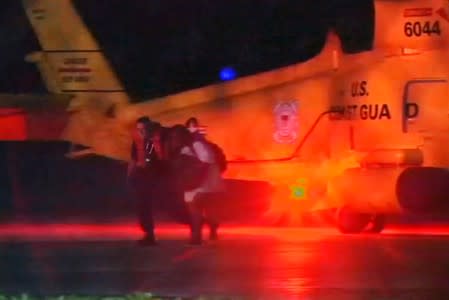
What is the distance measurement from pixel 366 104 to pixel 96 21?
46.3 ft

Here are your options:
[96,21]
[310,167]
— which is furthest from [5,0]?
[310,167]

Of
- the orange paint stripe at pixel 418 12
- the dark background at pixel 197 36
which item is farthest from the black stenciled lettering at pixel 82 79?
the orange paint stripe at pixel 418 12

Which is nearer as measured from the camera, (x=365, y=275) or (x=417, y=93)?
(x=365, y=275)

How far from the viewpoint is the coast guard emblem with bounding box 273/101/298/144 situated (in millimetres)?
22266

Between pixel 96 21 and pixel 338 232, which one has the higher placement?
pixel 96 21

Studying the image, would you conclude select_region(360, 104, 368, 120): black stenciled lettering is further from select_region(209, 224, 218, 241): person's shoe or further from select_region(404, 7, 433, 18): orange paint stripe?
select_region(209, 224, 218, 241): person's shoe

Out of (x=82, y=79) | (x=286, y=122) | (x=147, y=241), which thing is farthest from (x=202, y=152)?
(x=82, y=79)

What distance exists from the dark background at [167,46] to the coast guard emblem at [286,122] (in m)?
7.74

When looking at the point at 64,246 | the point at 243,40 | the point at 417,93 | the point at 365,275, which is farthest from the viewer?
the point at 243,40

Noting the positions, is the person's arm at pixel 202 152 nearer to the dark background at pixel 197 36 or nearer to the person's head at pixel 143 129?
the person's head at pixel 143 129

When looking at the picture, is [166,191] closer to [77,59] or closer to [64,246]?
[64,246]

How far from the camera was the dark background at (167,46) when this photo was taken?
31.3 m

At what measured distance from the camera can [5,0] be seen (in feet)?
98.0

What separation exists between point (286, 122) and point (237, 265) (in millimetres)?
7508
